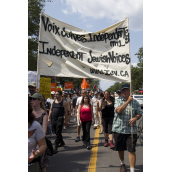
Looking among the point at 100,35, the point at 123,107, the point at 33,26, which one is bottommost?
the point at 123,107

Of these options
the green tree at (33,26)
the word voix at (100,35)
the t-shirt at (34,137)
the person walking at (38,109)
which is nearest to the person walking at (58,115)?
the word voix at (100,35)

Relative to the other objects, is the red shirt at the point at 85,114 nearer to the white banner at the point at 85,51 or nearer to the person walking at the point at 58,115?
the person walking at the point at 58,115

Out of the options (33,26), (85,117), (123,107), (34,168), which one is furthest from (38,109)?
(33,26)

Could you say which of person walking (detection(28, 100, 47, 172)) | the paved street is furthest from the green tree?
person walking (detection(28, 100, 47, 172))

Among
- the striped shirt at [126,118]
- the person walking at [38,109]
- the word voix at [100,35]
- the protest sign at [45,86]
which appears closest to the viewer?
the person walking at [38,109]

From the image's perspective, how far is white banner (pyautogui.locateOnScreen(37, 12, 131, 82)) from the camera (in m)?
5.02

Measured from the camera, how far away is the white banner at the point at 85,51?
5023mm

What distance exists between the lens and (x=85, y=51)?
17.6 feet

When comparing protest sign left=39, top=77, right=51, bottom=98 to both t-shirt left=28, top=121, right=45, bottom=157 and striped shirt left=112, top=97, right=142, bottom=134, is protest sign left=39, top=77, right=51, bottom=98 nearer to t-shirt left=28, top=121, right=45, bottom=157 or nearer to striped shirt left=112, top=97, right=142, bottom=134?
striped shirt left=112, top=97, right=142, bottom=134

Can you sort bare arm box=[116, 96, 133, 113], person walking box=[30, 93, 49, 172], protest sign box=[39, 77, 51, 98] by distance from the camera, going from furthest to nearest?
protest sign box=[39, 77, 51, 98] → bare arm box=[116, 96, 133, 113] → person walking box=[30, 93, 49, 172]

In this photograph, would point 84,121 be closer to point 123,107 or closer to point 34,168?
point 123,107
